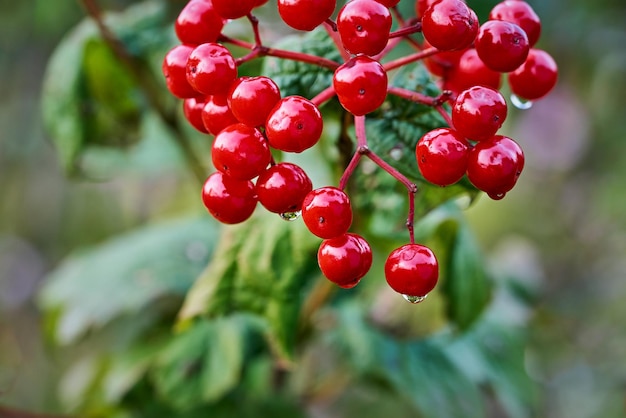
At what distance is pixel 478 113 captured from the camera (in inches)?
31.4

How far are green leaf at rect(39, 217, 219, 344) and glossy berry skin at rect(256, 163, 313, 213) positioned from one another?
854mm

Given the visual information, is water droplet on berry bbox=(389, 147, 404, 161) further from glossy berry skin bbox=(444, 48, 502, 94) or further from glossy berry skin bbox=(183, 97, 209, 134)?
glossy berry skin bbox=(183, 97, 209, 134)

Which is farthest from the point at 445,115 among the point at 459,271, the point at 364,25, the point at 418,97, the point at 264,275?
the point at 459,271

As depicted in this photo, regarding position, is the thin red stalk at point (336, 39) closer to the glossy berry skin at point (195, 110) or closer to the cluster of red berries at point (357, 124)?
the cluster of red berries at point (357, 124)

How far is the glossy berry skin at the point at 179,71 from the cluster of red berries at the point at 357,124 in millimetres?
29

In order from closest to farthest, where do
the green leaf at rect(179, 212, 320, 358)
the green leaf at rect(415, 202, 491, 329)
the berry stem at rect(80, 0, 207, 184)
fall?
the green leaf at rect(179, 212, 320, 358) → the green leaf at rect(415, 202, 491, 329) → the berry stem at rect(80, 0, 207, 184)

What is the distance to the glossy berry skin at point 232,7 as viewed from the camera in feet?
2.80

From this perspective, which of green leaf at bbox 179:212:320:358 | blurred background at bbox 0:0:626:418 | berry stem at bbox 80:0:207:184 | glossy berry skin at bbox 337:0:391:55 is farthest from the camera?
blurred background at bbox 0:0:626:418

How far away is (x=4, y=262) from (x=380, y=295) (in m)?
3.82

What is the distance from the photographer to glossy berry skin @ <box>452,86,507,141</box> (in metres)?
0.80

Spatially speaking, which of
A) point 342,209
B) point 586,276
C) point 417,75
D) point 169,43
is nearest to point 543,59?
point 417,75

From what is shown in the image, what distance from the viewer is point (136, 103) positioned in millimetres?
1745

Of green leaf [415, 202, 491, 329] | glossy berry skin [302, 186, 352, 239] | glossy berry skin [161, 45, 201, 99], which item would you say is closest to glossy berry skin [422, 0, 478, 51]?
glossy berry skin [302, 186, 352, 239]

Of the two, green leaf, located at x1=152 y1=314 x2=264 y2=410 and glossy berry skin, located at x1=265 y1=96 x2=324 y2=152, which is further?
green leaf, located at x1=152 y1=314 x2=264 y2=410
